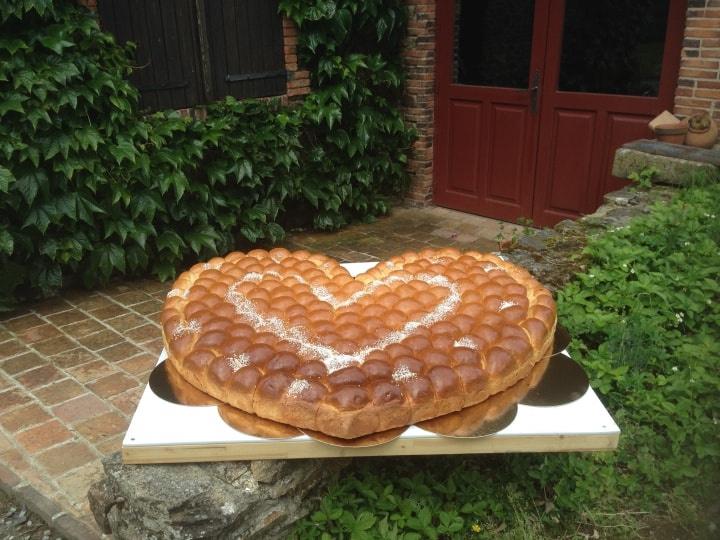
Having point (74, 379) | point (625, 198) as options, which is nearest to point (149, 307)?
point (74, 379)

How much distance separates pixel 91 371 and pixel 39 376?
0.90ft

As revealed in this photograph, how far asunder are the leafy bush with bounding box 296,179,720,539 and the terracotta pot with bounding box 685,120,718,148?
78.5 inches

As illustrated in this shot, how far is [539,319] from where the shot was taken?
2369mm

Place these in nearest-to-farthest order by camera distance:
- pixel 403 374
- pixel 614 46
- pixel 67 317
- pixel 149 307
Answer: pixel 403 374 → pixel 67 317 → pixel 149 307 → pixel 614 46

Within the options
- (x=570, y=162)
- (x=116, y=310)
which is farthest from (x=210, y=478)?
(x=570, y=162)

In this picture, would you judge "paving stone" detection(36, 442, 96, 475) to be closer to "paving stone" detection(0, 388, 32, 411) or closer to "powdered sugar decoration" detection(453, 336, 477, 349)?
"paving stone" detection(0, 388, 32, 411)

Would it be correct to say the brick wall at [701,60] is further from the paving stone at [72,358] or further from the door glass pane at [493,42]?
the paving stone at [72,358]

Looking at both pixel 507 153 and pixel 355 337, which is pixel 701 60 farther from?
pixel 355 337

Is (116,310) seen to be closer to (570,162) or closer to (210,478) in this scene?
(210,478)

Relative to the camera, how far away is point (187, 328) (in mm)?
2326

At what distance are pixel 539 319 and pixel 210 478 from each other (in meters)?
Result: 1.25

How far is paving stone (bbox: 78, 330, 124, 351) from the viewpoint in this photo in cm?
396

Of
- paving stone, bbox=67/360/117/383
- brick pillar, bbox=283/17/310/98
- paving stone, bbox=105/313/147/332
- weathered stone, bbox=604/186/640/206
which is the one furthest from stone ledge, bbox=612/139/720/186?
paving stone, bbox=67/360/117/383

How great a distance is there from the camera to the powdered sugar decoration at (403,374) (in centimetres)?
202
